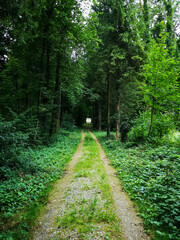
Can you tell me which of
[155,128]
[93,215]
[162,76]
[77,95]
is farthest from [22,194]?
[77,95]

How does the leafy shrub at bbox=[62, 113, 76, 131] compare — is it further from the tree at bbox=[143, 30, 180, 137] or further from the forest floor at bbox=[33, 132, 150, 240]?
the forest floor at bbox=[33, 132, 150, 240]

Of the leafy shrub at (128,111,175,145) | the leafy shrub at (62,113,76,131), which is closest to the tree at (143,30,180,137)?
the leafy shrub at (128,111,175,145)

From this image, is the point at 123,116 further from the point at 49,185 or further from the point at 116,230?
the point at 116,230

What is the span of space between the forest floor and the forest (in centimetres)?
26

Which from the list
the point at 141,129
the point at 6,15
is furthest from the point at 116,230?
the point at 6,15

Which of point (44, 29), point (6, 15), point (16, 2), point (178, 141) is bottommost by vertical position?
point (178, 141)

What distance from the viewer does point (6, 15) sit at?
4984 millimetres

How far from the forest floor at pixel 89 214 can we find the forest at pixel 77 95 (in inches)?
10.3

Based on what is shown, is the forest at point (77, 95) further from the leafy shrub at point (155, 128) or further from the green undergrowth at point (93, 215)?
the green undergrowth at point (93, 215)

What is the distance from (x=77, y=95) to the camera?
1469 cm

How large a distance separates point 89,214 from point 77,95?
12.8 meters

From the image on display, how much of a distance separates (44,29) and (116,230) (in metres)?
11.5

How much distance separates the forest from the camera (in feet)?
11.2

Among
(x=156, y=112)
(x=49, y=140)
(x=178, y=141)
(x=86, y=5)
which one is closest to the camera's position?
(x=178, y=141)
